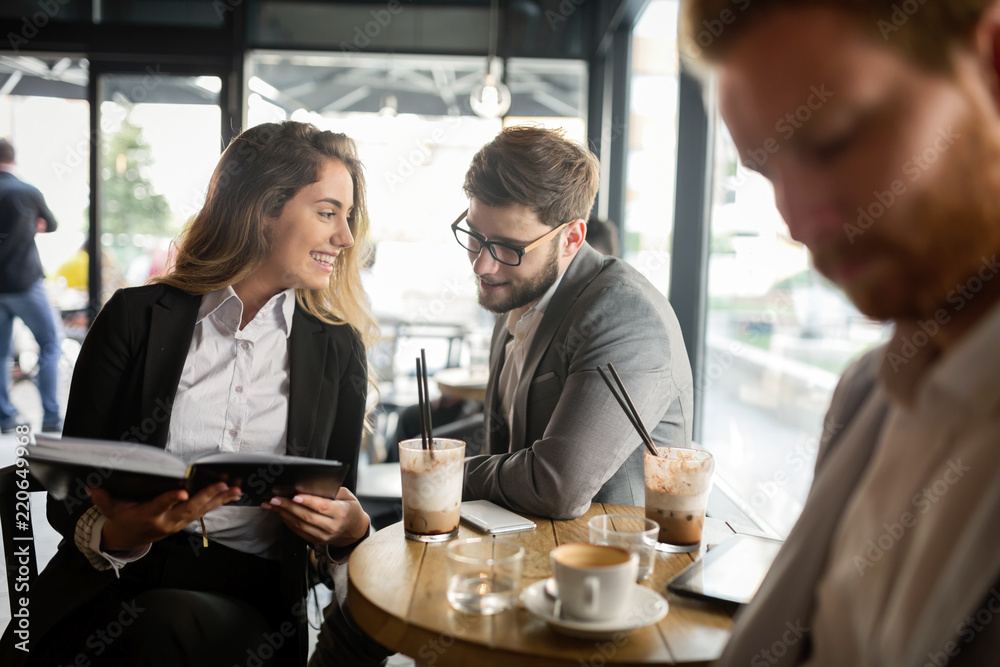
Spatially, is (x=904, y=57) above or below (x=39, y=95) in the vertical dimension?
below

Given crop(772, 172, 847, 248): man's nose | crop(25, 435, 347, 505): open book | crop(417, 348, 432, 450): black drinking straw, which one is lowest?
crop(25, 435, 347, 505): open book

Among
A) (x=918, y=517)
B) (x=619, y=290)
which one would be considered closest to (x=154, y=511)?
(x=619, y=290)

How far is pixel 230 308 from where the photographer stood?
1.76 meters

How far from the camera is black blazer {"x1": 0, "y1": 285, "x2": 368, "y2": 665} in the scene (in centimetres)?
162

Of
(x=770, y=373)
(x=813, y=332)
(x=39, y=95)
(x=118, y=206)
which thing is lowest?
(x=770, y=373)

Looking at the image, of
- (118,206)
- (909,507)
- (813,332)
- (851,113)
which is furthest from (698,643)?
(118,206)

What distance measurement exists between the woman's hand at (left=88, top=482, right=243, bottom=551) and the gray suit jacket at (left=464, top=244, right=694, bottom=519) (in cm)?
52

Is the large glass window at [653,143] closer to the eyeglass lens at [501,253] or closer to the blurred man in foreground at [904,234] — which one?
the eyeglass lens at [501,253]

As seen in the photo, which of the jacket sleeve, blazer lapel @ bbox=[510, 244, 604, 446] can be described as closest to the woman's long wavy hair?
the jacket sleeve

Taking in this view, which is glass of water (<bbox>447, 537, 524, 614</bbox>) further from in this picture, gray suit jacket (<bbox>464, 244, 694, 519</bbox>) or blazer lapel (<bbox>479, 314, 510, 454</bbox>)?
blazer lapel (<bbox>479, 314, 510, 454</bbox>)

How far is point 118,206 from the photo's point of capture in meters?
5.63

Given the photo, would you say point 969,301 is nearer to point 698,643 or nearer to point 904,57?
point 904,57

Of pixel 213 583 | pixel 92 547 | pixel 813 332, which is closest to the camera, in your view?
pixel 92 547

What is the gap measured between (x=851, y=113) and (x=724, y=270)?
2.52m
